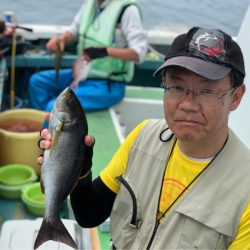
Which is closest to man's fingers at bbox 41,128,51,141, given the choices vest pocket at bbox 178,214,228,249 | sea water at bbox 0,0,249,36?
vest pocket at bbox 178,214,228,249

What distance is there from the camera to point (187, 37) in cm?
188

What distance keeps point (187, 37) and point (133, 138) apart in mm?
637

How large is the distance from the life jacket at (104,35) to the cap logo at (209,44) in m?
3.47

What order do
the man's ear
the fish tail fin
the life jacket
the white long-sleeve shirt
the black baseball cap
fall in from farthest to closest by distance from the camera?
the life jacket, the white long-sleeve shirt, the fish tail fin, the man's ear, the black baseball cap

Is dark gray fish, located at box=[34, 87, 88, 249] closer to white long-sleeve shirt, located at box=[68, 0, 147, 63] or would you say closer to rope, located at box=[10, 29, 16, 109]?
white long-sleeve shirt, located at box=[68, 0, 147, 63]

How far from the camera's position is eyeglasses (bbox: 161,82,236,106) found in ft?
5.73

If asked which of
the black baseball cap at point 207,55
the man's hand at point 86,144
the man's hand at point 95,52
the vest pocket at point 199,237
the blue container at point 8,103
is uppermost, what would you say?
the black baseball cap at point 207,55

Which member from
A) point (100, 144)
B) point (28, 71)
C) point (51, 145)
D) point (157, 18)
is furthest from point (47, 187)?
point (157, 18)

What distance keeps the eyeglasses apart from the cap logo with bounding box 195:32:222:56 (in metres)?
0.17

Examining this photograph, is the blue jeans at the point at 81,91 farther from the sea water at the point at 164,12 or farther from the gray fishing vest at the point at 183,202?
the sea water at the point at 164,12

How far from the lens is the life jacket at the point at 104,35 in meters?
5.22

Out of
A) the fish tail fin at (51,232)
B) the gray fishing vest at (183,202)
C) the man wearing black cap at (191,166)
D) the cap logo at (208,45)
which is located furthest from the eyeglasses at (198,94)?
the fish tail fin at (51,232)

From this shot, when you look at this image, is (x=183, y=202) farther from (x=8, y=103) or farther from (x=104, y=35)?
(x=8, y=103)

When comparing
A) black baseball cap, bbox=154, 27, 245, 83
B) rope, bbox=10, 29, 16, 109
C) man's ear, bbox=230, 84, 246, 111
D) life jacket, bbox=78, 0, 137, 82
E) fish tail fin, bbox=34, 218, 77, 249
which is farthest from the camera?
rope, bbox=10, 29, 16, 109
